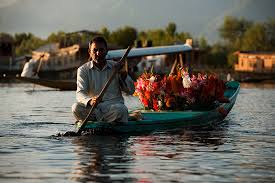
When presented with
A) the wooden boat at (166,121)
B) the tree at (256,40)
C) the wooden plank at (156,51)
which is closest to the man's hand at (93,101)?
the wooden boat at (166,121)

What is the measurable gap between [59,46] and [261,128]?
8912cm

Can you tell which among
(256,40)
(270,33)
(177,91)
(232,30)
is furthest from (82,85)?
(232,30)

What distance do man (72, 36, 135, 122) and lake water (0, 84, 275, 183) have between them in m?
0.47

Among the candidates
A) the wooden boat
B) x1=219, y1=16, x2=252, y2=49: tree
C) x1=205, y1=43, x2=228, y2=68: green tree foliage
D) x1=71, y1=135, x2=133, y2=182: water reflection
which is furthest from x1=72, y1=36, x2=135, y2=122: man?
x1=219, y1=16, x2=252, y2=49: tree

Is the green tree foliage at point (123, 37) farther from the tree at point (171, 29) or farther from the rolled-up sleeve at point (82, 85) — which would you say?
the rolled-up sleeve at point (82, 85)

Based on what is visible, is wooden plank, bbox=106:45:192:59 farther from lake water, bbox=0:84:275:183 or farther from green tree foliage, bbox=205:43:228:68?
green tree foliage, bbox=205:43:228:68

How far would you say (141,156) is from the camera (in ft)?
47.0

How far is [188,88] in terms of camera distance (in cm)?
2077

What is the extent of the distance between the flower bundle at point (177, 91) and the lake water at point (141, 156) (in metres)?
0.80

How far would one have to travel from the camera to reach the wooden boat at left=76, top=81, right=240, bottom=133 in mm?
17344

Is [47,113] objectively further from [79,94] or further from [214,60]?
[214,60]

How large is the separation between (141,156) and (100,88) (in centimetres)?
312

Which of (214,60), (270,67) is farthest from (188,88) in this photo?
(214,60)

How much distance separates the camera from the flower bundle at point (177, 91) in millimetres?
20562
